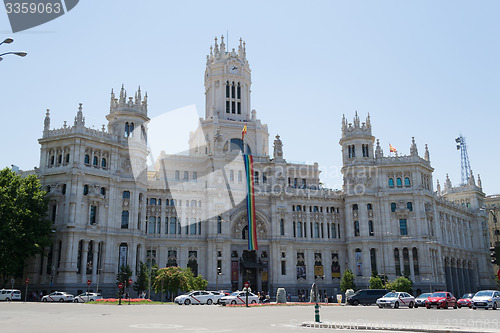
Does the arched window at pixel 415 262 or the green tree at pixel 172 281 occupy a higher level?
the arched window at pixel 415 262

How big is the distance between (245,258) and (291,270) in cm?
819

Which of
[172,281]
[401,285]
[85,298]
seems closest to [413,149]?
[401,285]

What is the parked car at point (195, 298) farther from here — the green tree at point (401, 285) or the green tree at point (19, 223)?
the green tree at point (401, 285)

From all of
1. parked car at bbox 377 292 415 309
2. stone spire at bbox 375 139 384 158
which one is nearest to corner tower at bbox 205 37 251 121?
stone spire at bbox 375 139 384 158

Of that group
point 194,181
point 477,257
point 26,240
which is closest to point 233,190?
point 194,181

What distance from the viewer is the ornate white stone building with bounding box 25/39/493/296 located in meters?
67.1

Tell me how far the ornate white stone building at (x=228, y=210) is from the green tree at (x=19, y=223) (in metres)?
3.61

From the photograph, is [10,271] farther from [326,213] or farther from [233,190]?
[326,213]

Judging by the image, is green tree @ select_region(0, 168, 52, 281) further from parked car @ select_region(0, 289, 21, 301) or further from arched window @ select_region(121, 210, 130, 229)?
arched window @ select_region(121, 210, 130, 229)

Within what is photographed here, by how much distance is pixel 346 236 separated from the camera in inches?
3339

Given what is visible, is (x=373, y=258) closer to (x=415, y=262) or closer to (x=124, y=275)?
(x=415, y=262)

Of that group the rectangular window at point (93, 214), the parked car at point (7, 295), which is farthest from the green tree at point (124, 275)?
the parked car at point (7, 295)

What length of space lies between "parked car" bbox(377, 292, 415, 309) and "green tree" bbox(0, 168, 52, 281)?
135ft

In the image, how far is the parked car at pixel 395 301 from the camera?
46.9 meters
